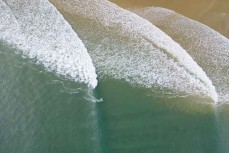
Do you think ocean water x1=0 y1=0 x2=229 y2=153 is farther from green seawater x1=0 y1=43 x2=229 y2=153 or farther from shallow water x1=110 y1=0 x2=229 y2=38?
shallow water x1=110 y1=0 x2=229 y2=38

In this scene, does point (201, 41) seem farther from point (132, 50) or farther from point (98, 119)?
point (98, 119)

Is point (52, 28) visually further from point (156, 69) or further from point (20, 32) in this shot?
point (156, 69)

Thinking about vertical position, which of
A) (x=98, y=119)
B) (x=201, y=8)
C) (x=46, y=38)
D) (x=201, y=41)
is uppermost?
(x=201, y=8)

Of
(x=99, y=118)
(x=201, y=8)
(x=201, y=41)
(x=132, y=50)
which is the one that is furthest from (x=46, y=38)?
(x=201, y=8)

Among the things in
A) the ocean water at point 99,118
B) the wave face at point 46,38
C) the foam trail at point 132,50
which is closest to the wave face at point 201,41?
the foam trail at point 132,50

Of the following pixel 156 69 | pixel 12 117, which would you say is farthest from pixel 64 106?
pixel 156 69

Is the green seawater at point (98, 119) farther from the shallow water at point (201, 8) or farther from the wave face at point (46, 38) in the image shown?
the shallow water at point (201, 8)

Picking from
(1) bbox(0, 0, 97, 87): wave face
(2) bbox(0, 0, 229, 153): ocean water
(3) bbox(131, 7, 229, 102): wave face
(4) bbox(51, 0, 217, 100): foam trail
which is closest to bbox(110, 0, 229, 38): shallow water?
(3) bbox(131, 7, 229, 102): wave face
